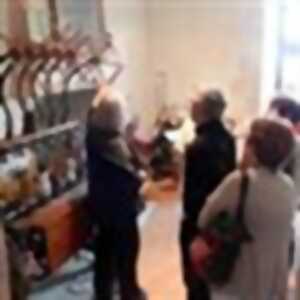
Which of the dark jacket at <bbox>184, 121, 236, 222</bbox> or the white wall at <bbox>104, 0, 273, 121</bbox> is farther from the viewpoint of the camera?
the white wall at <bbox>104, 0, 273, 121</bbox>

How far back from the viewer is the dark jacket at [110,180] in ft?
10.4

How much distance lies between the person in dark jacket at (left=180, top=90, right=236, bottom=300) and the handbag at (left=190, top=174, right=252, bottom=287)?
1.80 ft

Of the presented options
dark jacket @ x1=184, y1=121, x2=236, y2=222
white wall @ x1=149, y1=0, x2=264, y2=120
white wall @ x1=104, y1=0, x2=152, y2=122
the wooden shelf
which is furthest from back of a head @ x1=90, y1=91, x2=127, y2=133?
white wall @ x1=149, y1=0, x2=264, y2=120

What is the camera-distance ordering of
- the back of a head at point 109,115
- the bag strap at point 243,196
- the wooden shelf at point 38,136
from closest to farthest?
the bag strap at point 243,196
the wooden shelf at point 38,136
the back of a head at point 109,115

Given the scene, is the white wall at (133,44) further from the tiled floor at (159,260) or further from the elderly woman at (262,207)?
the elderly woman at (262,207)

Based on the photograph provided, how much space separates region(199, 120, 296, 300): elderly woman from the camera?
7.59ft

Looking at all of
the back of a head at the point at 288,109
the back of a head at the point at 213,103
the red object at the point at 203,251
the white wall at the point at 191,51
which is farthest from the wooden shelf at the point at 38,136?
the white wall at the point at 191,51

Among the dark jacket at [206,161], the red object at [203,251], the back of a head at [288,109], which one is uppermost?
the back of a head at [288,109]

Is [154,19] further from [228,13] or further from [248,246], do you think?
[248,246]

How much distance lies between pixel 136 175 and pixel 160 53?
137 inches

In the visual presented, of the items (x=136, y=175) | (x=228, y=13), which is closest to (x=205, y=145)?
(x=136, y=175)

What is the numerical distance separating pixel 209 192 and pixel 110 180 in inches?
22.1

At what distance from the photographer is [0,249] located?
2729mm

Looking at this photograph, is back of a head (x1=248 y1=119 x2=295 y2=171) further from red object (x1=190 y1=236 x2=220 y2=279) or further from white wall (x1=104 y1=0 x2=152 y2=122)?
white wall (x1=104 y1=0 x2=152 y2=122)
